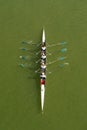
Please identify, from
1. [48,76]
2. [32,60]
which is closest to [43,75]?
[48,76]

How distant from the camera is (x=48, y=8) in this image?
621 cm

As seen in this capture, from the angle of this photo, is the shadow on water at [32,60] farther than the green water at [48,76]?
Yes

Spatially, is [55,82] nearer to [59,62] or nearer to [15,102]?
[59,62]

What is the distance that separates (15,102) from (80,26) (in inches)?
80.1

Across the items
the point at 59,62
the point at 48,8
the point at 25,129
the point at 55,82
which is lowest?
the point at 25,129

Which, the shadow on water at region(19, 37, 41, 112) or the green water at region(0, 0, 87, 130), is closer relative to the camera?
the green water at region(0, 0, 87, 130)

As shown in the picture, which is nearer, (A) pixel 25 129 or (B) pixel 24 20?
(A) pixel 25 129

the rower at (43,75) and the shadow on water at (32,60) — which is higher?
the shadow on water at (32,60)

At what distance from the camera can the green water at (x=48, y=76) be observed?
5863 mm

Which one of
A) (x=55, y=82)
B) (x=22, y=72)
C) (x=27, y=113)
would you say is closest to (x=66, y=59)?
(x=55, y=82)

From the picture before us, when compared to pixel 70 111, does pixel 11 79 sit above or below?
above

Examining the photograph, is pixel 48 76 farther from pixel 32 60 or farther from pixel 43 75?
pixel 32 60

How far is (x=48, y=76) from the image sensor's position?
5.98 meters

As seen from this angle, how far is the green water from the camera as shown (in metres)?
5.86
